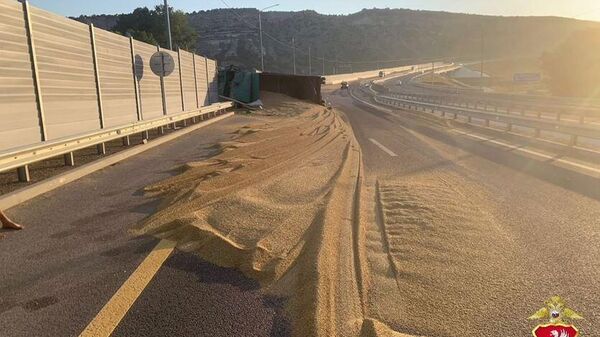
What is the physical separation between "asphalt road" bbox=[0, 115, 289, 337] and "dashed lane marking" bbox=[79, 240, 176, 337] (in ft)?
0.19

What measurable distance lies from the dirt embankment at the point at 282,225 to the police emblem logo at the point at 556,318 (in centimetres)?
117

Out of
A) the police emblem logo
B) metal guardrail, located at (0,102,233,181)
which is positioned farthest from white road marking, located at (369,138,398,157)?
the police emblem logo

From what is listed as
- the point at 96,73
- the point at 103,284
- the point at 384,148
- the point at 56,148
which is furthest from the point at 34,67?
the point at 384,148

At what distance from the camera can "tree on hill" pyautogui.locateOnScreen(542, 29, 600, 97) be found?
194ft

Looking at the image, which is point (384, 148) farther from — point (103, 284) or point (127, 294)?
point (127, 294)

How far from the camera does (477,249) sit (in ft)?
16.7

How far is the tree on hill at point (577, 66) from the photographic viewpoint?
5907 centimetres

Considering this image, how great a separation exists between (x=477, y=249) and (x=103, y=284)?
144 inches

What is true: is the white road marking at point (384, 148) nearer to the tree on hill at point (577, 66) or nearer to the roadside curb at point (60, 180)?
the roadside curb at point (60, 180)

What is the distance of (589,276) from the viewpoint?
4.38 metres

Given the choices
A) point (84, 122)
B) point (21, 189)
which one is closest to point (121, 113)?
point (84, 122)

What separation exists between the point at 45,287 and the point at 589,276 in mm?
4808

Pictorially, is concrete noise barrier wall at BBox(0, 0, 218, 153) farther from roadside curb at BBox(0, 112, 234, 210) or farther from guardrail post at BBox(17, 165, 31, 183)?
roadside curb at BBox(0, 112, 234, 210)

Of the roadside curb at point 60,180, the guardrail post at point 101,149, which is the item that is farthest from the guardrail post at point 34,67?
the guardrail post at point 101,149
